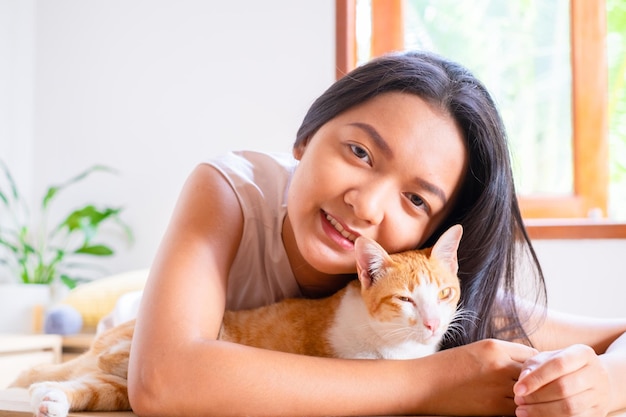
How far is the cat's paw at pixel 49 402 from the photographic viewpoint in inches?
37.0

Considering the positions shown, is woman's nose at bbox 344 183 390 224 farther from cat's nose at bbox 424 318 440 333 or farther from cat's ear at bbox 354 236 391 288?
cat's nose at bbox 424 318 440 333

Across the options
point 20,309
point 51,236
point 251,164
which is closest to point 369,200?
point 251,164

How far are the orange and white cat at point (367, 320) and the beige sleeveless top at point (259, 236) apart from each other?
0.37 ft

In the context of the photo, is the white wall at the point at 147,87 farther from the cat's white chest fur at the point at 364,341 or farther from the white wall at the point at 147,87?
the cat's white chest fur at the point at 364,341

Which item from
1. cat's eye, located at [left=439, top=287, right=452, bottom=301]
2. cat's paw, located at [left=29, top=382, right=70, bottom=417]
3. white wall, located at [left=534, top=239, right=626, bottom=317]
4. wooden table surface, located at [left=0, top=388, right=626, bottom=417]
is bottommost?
white wall, located at [left=534, top=239, right=626, bottom=317]

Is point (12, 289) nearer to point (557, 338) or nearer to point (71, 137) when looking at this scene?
point (71, 137)

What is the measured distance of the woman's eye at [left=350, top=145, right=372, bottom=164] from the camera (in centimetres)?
115

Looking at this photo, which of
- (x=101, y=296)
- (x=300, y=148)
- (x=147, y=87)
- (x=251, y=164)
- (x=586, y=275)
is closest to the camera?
(x=300, y=148)

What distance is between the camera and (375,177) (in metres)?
1.13

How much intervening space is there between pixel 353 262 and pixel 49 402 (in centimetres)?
51

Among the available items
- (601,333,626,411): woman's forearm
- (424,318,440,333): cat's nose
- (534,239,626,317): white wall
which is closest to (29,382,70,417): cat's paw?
(424,318,440,333): cat's nose

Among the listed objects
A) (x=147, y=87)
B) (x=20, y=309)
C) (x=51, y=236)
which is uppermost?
(x=147, y=87)

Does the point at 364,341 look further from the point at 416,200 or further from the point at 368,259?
the point at 416,200

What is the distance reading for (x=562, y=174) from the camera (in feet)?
9.92
